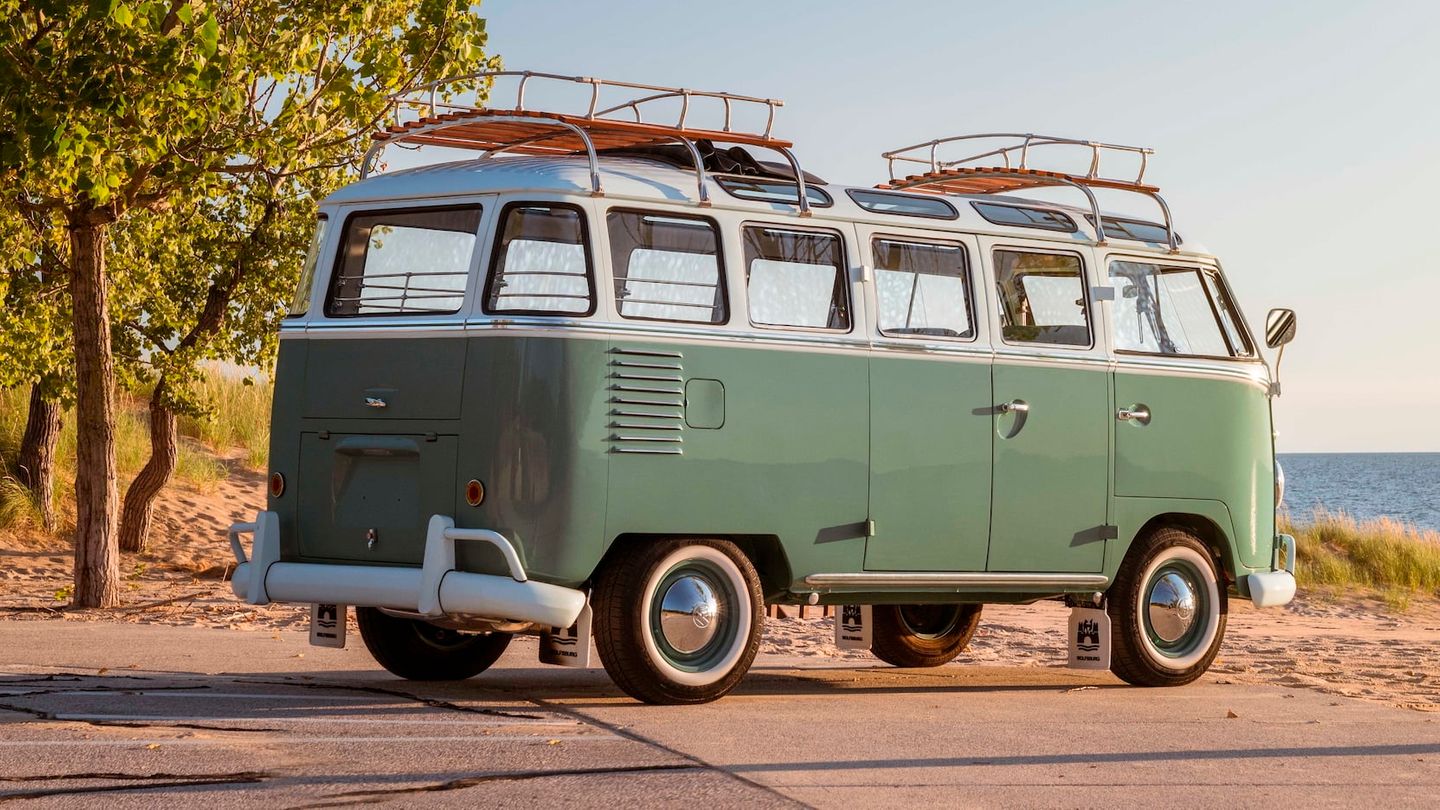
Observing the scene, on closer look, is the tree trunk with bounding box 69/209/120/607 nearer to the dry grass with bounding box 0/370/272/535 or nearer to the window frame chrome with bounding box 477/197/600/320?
the dry grass with bounding box 0/370/272/535

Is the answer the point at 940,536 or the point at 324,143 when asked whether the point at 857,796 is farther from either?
the point at 324,143

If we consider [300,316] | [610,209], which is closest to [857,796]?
[610,209]

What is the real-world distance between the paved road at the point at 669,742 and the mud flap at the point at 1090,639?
7.7 inches

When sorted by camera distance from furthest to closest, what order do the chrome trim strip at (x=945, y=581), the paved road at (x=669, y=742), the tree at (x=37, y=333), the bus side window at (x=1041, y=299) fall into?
the tree at (x=37, y=333) < the bus side window at (x=1041, y=299) < the chrome trim strip at (x=945, y=581) < the paved road at (x=669, y=742)

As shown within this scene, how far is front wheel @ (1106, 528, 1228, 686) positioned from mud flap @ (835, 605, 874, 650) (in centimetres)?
143

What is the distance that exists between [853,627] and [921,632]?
1430 mm

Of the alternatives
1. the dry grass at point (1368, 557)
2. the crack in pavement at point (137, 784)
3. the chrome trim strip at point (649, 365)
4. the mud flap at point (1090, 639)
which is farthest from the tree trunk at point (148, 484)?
the crack in pavement at point (137, 784)

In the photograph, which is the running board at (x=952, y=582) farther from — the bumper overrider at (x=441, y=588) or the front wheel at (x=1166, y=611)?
the bumper overrider at (x=441, y=588)

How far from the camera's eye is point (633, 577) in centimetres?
881

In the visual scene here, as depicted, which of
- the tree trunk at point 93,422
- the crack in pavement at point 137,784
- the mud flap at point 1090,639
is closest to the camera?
the crack in pavement at point 137,784

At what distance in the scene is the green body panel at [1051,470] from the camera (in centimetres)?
1021

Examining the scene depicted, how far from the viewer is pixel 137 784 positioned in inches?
253

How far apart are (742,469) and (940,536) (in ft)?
4.57

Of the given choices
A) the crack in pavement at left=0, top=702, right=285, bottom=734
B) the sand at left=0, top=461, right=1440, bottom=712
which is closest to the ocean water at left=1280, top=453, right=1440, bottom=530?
the sand at left=0, top=461, right=1440, bottom=712
